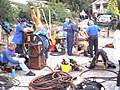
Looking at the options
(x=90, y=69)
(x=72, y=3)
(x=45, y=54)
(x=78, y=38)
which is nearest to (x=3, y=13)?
(x=78, y=38)

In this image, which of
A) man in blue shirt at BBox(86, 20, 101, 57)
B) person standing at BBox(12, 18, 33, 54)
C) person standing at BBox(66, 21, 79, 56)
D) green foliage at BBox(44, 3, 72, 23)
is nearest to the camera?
person standing at BBox(12, 18, 33, 54)

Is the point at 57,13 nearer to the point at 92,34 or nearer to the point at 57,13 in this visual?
the point at 57,13

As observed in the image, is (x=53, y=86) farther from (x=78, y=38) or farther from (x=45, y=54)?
(x=78, y=38)

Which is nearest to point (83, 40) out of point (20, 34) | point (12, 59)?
point (20, 34)

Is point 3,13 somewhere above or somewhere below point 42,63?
above

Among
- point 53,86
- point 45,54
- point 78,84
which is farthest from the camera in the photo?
point 45,54

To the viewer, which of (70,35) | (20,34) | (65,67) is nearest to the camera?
(65,67)

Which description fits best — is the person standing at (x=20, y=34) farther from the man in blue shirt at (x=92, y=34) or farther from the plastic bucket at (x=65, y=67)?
the man in blue shirt at (x=92, y=34)

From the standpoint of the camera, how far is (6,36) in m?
12.8

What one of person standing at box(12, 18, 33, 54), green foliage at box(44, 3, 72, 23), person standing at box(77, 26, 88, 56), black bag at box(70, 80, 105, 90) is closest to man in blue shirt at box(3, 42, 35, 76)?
person standing at box(12, 18, 33, 54)

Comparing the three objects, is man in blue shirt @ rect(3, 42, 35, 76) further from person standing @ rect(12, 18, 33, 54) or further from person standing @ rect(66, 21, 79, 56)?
person standing @ rect(66, 21, 79, 56)

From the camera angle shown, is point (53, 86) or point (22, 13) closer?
point (53, 86)

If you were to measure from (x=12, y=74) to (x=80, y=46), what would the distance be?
441 centimetres

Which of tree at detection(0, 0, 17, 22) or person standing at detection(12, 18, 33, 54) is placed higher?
tree at detection(0, 0, 17, 22)
